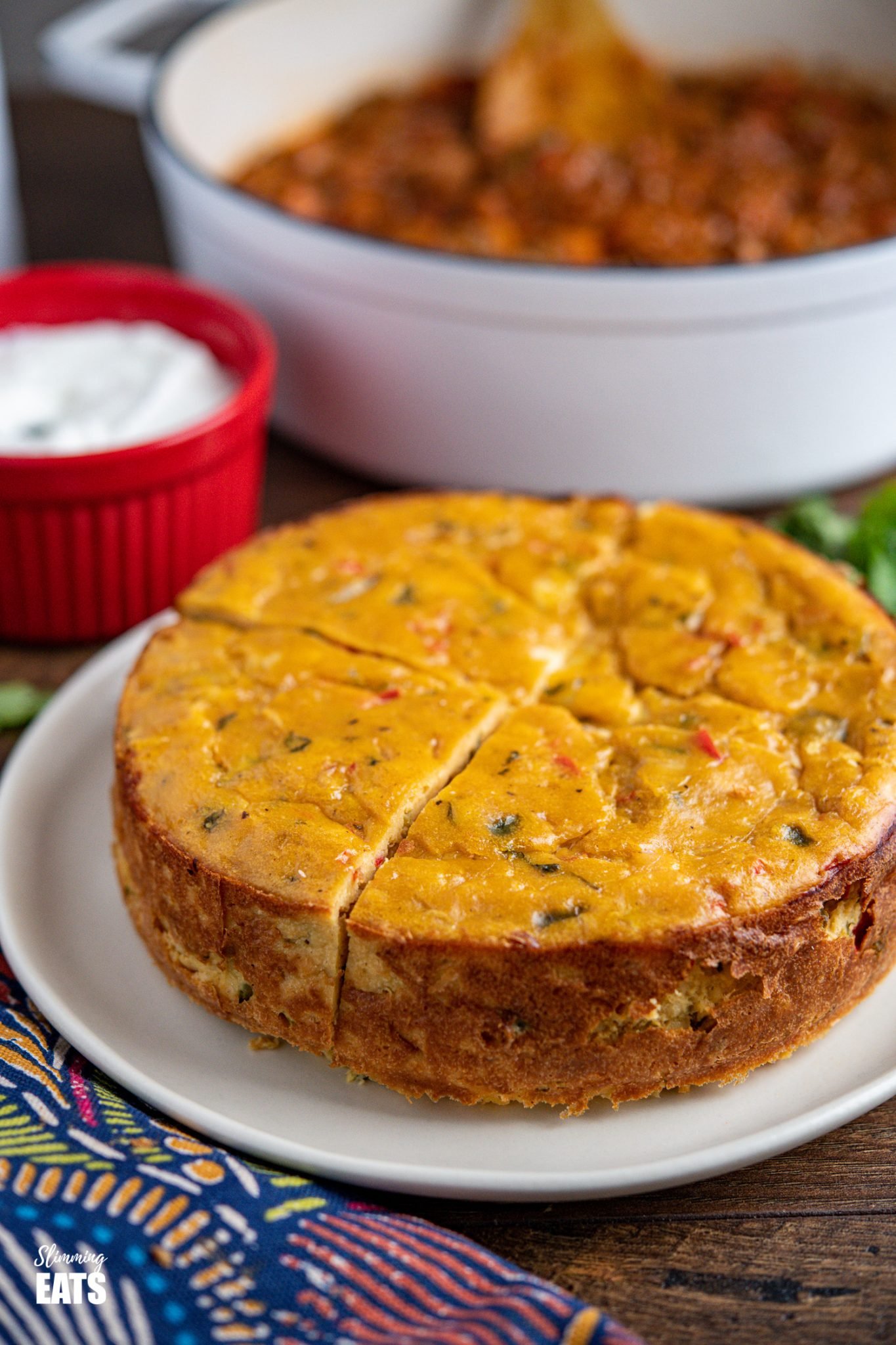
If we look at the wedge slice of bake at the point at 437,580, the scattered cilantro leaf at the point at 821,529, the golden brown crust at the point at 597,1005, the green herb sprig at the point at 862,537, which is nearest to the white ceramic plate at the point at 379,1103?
the golden brown crust at the point at 597,1005

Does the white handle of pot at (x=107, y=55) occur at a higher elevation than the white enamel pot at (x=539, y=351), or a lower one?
higher

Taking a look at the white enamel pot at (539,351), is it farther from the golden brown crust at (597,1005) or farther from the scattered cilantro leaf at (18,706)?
the golden brown crust at (597,1005)

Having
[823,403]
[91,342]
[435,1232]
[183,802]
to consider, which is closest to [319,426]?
[91,342]

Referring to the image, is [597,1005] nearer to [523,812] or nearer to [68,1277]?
[523,812]

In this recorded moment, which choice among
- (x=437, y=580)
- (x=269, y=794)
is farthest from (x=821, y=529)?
(x=269, y=794)

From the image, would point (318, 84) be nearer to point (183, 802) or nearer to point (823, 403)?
point (823, 403)

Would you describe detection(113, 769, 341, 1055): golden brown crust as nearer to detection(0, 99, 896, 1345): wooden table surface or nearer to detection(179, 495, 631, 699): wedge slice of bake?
detection(0, 99, 896, 1345): wooden table surface
